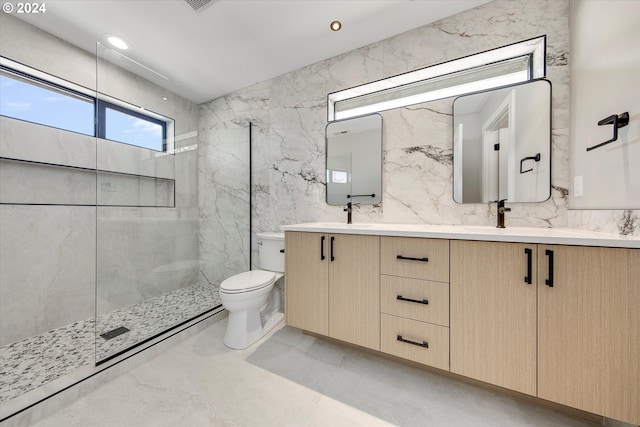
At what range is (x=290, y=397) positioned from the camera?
1257 mm

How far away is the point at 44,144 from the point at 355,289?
104 inches

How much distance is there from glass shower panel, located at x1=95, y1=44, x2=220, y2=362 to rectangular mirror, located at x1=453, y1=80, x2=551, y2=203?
2.52 meters

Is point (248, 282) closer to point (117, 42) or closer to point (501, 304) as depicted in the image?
point (501, 304)

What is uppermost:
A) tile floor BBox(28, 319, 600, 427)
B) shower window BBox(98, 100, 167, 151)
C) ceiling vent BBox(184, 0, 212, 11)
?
ceiling vent BBox(184, 0, 212, 11)

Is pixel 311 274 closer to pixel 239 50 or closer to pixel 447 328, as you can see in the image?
pixel 447 328

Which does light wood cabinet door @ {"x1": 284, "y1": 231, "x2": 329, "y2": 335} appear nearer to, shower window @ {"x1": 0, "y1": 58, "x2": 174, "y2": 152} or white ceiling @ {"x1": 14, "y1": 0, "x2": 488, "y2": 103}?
white ceiling @ {"x1": 14, "y1": 0, "x2": 488, "y2": 103}

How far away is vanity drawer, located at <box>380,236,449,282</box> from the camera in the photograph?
1187 mm

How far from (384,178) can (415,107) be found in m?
0.60

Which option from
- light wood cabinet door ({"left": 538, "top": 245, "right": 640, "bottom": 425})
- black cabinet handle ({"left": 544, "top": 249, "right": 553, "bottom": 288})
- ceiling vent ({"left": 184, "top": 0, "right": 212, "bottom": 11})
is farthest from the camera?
ceiling vent ({"left": 184, "top": 0, "right": 212, "bottom": 11})

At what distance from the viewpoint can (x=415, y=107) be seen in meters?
1.77

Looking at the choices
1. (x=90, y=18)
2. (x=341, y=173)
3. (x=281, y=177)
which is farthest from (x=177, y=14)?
(x=341, y=173)

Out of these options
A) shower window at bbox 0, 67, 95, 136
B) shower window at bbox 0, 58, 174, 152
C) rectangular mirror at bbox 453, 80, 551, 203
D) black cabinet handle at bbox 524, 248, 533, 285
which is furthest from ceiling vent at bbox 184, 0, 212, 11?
black cabinet handle at bbox 524, 248, 533, 285

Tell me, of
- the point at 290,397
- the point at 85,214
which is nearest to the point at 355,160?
the point at 290,397

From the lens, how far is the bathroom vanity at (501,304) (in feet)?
2.88
